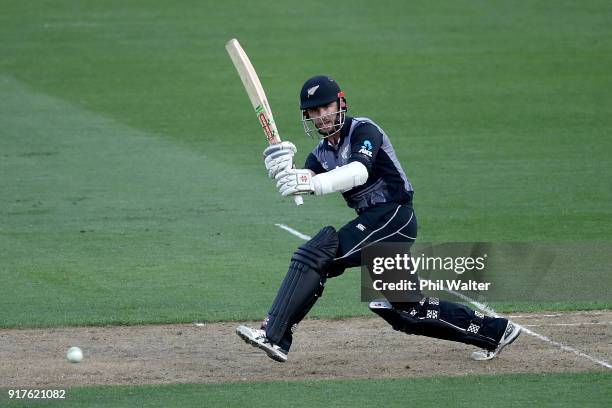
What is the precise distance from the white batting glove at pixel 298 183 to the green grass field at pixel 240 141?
1.26 meters

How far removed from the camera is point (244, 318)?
980cm

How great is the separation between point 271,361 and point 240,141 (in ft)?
35.4

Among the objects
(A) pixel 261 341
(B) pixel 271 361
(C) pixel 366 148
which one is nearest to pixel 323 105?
(C) pixel 366 148

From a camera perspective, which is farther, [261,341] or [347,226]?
[347,226]

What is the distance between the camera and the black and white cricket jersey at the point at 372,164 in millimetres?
8070

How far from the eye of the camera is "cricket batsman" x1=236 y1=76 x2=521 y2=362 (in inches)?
308

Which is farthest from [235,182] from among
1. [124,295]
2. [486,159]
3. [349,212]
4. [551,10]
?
[551,10]

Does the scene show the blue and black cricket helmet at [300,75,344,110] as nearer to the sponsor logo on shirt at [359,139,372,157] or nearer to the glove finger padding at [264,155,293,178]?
the sponsor logo on shirt at [359,139,372,157]

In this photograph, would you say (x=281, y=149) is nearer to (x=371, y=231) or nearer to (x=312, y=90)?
(x=312, y=90)

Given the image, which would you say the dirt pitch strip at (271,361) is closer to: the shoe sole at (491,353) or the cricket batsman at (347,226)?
the shoe sole at (491,353)

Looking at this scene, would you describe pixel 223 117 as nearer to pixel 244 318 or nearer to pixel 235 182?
pixel 235 182

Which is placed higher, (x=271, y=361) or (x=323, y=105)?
(x=323, y=105)

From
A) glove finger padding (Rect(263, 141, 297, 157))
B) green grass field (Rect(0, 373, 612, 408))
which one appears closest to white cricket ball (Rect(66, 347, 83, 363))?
green grass field (Rect(0, 373, 612, 408))

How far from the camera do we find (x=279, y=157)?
25.7 feet
